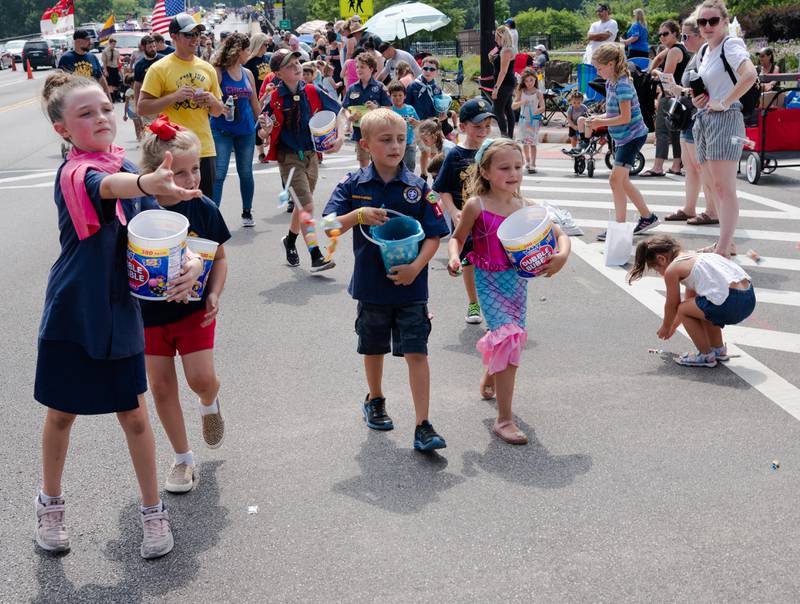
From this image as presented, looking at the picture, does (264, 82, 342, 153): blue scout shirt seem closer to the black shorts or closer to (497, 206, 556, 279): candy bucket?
the black shorts

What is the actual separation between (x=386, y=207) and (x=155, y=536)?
1.93 metres

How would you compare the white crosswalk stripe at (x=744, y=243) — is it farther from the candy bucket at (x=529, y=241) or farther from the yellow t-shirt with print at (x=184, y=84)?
the yellow t-shirt with print at (x=184, y=84)

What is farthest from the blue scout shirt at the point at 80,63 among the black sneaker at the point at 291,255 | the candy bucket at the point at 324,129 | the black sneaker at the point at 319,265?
the black sneaker at the point at 319,265

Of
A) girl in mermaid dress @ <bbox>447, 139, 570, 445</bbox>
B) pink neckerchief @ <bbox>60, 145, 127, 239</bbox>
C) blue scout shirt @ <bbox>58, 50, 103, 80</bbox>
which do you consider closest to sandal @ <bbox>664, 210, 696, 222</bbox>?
girl in mermaid dress @ <bbox>447, 139, 570, 445</bbox>

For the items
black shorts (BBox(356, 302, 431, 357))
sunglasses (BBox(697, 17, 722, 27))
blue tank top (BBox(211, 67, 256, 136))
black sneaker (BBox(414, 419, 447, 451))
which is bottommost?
black sneaker (BBox(414, 419, 447, 451))

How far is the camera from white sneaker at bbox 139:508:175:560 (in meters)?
3.82

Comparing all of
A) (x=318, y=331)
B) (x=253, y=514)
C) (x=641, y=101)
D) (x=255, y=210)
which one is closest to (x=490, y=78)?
(x=641, y=101)

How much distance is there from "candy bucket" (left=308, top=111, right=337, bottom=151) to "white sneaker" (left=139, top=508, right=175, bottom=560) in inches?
193

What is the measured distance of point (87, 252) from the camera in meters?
3.53

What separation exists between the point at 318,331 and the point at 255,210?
5.16 meters

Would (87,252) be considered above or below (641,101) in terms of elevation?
above

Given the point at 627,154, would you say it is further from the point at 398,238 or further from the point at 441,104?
the point at 398,238

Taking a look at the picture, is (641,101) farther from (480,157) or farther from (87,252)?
(87,252)

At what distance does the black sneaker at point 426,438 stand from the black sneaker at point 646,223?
17.9ft
